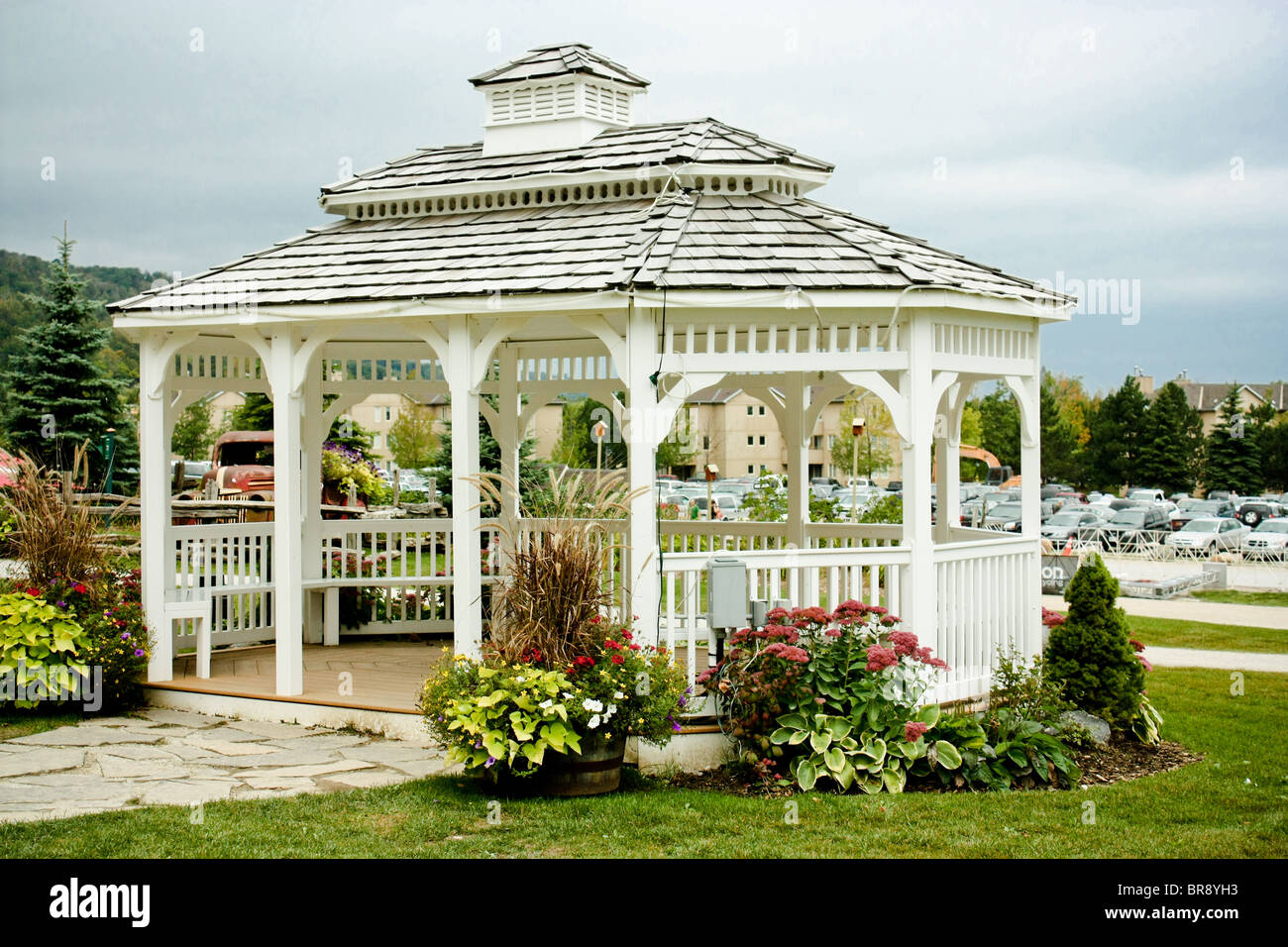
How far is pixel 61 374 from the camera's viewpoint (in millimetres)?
28656

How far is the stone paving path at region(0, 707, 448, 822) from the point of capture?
7223 mm

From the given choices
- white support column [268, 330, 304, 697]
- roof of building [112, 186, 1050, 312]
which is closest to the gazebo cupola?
roof of building [112, 186, 1050, 312]

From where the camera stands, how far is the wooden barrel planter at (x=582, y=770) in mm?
7156

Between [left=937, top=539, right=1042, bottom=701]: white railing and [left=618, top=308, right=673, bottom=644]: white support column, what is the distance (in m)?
2.01

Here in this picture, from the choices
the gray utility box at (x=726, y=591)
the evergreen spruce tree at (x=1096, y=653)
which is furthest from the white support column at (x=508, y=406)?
the evergreen spruce tree at (x=1096, y=653)

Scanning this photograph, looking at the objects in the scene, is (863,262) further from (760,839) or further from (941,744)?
(760,839)

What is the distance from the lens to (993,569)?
9281 mm

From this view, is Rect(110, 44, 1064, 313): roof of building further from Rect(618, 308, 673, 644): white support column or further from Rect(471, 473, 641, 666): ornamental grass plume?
Rect(471, 473, 641, 666): ornamental grass plume

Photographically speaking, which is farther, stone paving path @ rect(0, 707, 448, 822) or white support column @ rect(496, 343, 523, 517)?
white support column @ rect(496, 343, 523, 517)

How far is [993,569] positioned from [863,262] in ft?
8.61

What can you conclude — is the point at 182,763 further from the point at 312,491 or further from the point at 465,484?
the point at 312,491

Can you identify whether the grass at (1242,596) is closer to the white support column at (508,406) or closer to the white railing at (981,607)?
the white railing at (981,607)

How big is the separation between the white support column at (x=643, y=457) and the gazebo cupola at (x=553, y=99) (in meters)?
3.74
